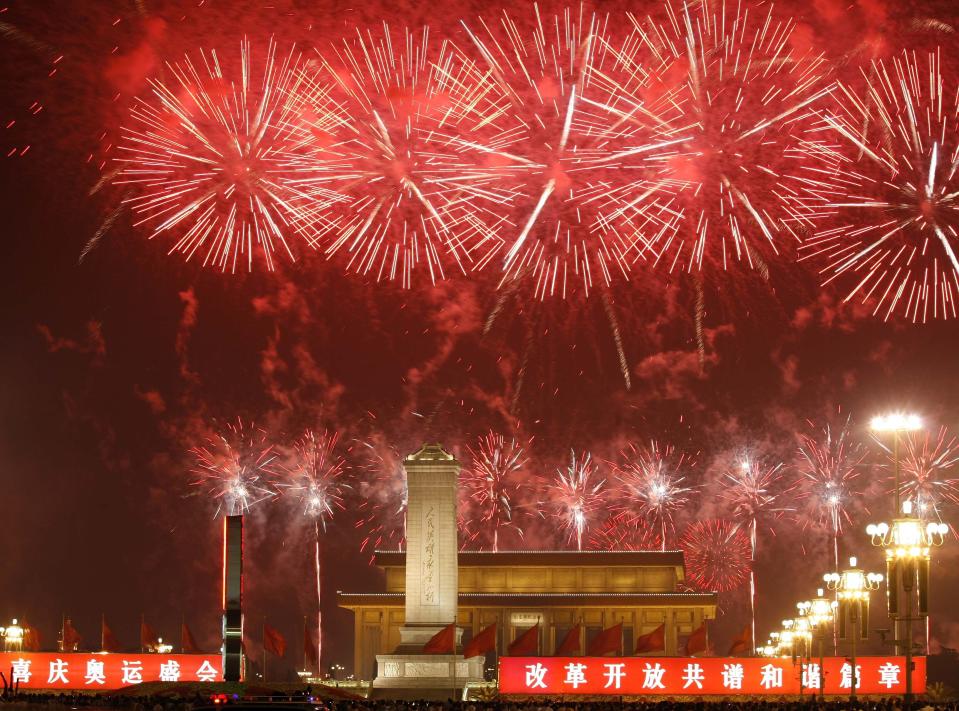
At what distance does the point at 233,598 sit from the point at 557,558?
161ft

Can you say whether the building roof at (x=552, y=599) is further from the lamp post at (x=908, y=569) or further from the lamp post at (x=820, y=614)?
the lamp post at (x=908, y=569)

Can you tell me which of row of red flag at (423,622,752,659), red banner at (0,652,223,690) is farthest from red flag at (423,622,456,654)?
red banner at (0,652,223,690)

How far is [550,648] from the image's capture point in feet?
269

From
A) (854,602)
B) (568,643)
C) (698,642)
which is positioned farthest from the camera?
(698,642)

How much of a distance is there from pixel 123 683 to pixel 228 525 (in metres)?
16.8

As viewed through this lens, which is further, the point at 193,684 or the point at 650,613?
the point at 650,613

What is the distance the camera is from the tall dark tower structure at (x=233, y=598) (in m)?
38.8

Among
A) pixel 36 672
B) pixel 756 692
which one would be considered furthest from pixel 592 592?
pixel 36 672

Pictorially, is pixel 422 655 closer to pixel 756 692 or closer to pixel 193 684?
pixel 756 692

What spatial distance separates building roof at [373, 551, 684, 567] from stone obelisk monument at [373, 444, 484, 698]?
26.5m

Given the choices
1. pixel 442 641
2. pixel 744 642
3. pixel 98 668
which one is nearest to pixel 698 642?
pixel 744 642

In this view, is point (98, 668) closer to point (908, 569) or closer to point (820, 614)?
point (820, 614)

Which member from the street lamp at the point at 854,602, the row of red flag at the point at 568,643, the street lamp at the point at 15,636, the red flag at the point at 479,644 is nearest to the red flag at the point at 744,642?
the row of red flag at the point at 568,643

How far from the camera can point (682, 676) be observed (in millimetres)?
51781
